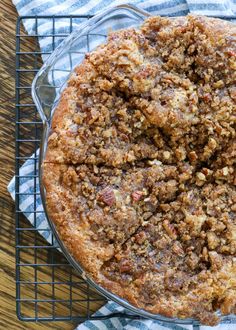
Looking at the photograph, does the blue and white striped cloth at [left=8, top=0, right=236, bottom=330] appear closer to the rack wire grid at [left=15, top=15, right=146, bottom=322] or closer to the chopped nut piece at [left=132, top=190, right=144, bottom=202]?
the rack wire grid at [left=15, top=15, right=146, bottom=322]

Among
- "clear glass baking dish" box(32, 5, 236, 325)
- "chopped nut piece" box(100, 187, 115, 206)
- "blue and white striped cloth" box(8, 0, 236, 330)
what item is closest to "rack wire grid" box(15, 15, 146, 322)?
"blue and white striped cloth" box(8, 0, 236, 330)

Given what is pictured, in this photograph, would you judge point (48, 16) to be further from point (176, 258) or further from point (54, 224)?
point (176, 258)

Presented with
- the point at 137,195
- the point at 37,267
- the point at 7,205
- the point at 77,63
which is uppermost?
the point at 77,63

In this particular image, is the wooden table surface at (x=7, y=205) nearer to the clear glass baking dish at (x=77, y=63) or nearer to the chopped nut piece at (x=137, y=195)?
the clear glass baking dish at (x=77, y=63)

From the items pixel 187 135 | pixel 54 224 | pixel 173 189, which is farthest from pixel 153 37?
pixel 54 224

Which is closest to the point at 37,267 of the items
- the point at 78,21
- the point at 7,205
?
the point at 7,205

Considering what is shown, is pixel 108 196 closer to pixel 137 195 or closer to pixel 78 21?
pixel 137 195
